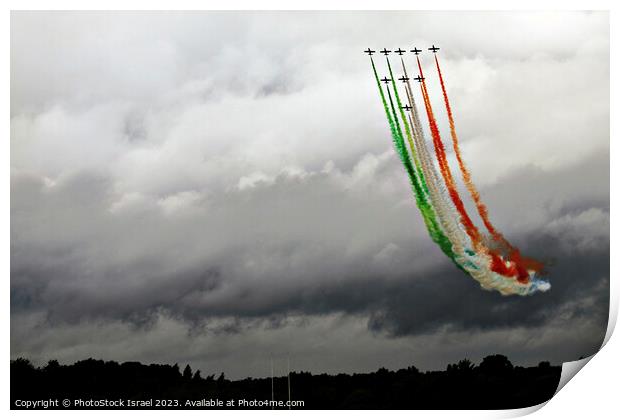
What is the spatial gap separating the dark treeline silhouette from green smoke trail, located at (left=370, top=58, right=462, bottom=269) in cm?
168

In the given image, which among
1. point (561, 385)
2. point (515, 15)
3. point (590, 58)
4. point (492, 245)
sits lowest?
point (561, 385)

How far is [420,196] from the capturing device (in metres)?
10.4

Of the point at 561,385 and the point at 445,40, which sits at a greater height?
the point at 445,40

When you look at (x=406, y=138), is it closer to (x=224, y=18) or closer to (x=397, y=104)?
(x=397, y=104)

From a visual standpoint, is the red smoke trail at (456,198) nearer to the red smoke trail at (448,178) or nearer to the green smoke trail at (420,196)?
the red smoke trail at (448,178)

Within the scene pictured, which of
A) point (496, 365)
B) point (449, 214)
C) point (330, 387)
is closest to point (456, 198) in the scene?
point (449, 214)

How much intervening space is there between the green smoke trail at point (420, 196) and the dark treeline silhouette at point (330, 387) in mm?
1676

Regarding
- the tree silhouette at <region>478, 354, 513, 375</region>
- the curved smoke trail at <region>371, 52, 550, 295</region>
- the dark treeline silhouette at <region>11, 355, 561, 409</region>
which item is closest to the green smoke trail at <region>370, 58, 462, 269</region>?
the curved smoke trail at <region>371, 52, 550, 295</region>

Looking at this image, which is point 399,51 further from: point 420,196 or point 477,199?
point 477,199

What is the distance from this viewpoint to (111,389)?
10.3 meters

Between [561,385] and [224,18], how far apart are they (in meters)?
7.09

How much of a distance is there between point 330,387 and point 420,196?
121 inches

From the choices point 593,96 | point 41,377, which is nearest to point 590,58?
point 593,96

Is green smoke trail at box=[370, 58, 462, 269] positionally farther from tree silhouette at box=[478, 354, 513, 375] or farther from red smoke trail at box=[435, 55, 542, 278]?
tree silhouette at box=[478, 354, 513, 375]
